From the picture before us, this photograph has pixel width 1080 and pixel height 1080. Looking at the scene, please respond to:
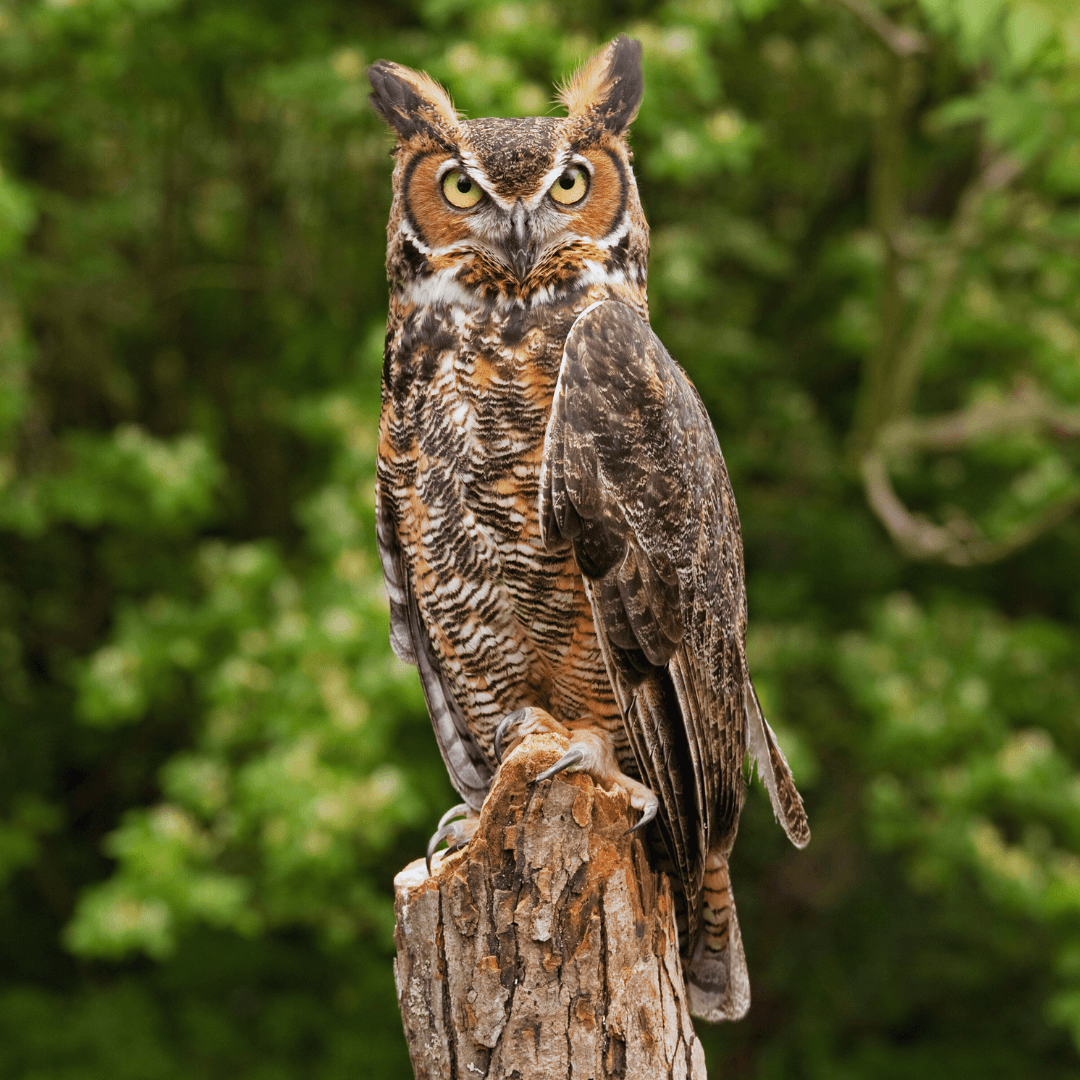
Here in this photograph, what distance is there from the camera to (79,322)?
5.58 meters

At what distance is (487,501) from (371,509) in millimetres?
2320

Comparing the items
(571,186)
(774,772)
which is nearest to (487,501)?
(571,186)

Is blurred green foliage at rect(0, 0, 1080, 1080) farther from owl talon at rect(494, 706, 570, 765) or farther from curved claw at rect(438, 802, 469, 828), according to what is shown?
owl talon at rect(494, 706, 570, 765)

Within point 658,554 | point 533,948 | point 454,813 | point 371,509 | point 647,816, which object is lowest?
point 533,948

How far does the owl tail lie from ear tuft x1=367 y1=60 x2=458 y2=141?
1393 millimetres

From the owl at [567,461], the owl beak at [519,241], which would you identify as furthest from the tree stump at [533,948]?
the owl beak at [519,241]

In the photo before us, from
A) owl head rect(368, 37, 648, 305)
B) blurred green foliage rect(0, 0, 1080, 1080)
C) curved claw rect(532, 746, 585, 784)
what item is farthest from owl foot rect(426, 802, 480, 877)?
blurred green foliage rect(0, 0, 1080, 1080)

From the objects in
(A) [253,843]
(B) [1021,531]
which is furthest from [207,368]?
(B) [1021,531]

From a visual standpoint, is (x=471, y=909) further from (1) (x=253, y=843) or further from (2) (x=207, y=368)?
(2) (x=207, y=368)

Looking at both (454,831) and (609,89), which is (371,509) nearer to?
(454,831)

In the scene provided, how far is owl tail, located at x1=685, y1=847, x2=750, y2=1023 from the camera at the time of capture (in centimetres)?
208

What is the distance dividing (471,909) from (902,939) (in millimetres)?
5305

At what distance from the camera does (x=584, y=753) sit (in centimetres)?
182

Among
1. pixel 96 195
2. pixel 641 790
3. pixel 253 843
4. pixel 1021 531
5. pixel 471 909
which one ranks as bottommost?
pixel 471 909
